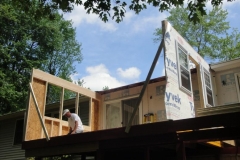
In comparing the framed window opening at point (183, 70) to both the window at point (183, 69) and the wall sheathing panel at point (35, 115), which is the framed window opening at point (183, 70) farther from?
the wall sheathing panel at point (35, 115)

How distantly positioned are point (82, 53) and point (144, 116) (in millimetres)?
17112

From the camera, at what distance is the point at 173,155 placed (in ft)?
24.5

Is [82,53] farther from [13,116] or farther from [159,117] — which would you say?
[159,117]

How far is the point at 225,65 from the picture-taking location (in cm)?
884

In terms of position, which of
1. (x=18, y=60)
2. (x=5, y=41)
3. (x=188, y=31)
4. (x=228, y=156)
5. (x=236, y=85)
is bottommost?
(x=228, y=156)

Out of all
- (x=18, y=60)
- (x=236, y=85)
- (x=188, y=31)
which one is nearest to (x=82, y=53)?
(x=18, y=60)

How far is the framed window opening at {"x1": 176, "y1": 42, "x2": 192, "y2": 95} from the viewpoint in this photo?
623 cm

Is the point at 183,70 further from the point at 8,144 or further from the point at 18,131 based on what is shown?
the point at 8,144

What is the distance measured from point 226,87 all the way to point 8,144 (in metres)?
11.9

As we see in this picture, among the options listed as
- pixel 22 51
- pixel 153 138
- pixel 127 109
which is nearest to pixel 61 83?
pixel 127 109

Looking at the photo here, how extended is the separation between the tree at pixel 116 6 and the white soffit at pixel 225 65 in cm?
424

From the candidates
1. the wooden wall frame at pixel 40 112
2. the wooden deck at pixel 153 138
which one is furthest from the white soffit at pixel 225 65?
the wooden wall frame at pixel 40 112

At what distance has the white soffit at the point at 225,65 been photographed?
871 centimetres

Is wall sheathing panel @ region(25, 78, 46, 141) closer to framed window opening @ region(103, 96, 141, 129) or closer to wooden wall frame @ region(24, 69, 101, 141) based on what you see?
wooden wall frame @ region(24, 69, 101, 141)
